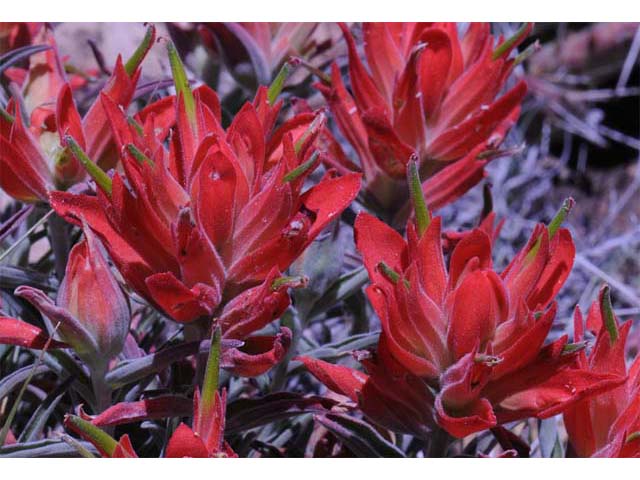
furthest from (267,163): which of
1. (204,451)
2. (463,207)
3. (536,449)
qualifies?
(463,207)

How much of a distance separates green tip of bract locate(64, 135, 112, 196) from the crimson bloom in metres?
0.17

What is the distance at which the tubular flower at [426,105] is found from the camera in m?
0.70

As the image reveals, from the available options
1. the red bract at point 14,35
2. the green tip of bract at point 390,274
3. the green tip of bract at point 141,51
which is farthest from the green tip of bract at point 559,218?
the red bract at point 14,35

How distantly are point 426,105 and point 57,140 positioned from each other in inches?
12.3

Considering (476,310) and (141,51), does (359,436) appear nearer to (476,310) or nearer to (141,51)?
(476,310)

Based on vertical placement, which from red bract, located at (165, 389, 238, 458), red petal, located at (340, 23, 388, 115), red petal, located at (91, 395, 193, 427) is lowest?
red petal, located at (91, 395, 193, 427)

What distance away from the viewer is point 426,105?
2.35ft

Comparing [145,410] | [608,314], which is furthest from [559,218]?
[145,410]

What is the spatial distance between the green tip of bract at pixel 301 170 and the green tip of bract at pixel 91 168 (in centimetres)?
11

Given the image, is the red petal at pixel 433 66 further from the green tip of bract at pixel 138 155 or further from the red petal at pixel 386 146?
the green tip of bract at pixel 138 155

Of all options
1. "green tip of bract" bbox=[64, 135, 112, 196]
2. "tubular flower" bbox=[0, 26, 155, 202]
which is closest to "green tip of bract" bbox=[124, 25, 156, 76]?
"tubular flower" bbox=[0, 26, 155, 202]

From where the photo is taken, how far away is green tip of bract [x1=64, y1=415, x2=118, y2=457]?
47 cm

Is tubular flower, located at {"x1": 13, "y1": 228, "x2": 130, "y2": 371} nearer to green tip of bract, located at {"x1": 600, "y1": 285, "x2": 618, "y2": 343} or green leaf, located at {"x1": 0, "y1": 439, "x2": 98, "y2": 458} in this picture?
green leaf, located at {"x1": 0, "y1": 439, "x2": 98, "y2": 458}

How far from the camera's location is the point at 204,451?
474mm
